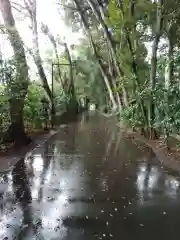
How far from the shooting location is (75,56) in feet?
138

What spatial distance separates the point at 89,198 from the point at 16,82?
22.3 ft

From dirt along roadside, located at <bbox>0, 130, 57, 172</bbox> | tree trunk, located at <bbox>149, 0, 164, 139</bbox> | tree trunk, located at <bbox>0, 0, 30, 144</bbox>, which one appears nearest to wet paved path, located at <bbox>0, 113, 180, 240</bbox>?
dirt along roadside, located at <bbox>0, 130, 57, 172</bbox>

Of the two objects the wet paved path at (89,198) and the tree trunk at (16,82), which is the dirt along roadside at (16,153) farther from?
the tree trunk at (16,82)

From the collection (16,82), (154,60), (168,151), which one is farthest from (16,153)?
(154,60)

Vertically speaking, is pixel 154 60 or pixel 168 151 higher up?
pixel 154 60

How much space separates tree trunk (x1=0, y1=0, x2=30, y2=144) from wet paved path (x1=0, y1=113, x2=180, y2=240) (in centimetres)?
170

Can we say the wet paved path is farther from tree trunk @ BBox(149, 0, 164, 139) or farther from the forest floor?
tree trunk @ BBox(149, 0, 164, 139)

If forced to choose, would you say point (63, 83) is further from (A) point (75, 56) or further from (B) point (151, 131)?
(B) point (151, 131)

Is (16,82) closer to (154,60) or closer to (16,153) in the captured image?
(16,153)

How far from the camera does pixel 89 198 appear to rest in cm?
640

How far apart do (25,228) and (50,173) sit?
11.9 feet

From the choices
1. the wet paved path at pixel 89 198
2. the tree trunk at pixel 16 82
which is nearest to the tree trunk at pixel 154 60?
the wet paved path at pixel 89 198

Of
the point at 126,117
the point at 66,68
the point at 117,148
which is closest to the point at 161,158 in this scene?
the point at 117,148

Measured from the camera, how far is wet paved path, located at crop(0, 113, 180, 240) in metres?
4.88
